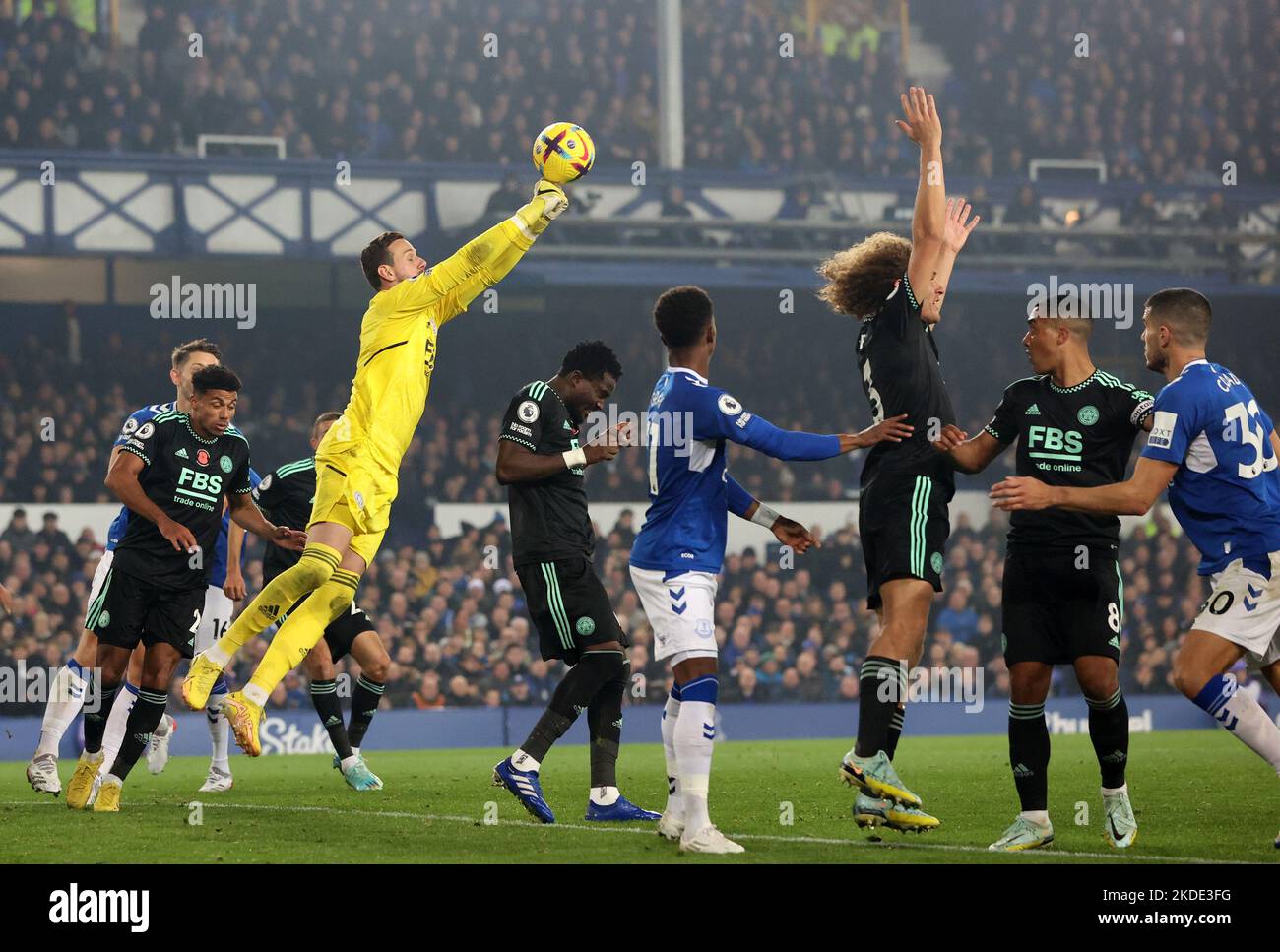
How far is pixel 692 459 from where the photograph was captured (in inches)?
276

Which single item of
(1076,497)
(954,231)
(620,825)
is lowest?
(620,825)

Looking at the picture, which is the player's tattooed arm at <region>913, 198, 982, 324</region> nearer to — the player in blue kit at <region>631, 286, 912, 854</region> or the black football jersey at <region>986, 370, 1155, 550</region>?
the black football jersey at <region>986, 370, 1155, 550</region>

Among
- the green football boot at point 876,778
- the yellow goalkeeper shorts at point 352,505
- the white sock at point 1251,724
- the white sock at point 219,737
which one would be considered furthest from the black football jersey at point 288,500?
the white sock at point 1251,724

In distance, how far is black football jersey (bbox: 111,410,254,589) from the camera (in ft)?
30.1

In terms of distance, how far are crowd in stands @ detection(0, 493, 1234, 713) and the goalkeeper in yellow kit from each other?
30.9 feet

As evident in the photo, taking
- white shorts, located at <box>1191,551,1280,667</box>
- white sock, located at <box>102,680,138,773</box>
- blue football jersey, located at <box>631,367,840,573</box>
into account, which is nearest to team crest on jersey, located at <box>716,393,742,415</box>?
blue football jersey, located at <box>631,367,840,573</box>

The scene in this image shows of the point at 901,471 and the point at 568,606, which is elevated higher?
the point at 901,471

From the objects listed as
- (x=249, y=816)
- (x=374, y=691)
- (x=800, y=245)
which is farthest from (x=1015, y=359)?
(x=249, y=816)

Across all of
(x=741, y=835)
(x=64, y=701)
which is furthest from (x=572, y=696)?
(x=64, y=701)

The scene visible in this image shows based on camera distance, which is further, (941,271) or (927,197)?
(941,271)

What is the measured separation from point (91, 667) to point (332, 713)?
1.73 meters

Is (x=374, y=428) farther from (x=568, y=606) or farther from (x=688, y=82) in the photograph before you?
(x=688, y=82)

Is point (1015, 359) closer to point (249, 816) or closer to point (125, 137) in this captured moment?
point (125, 137)
